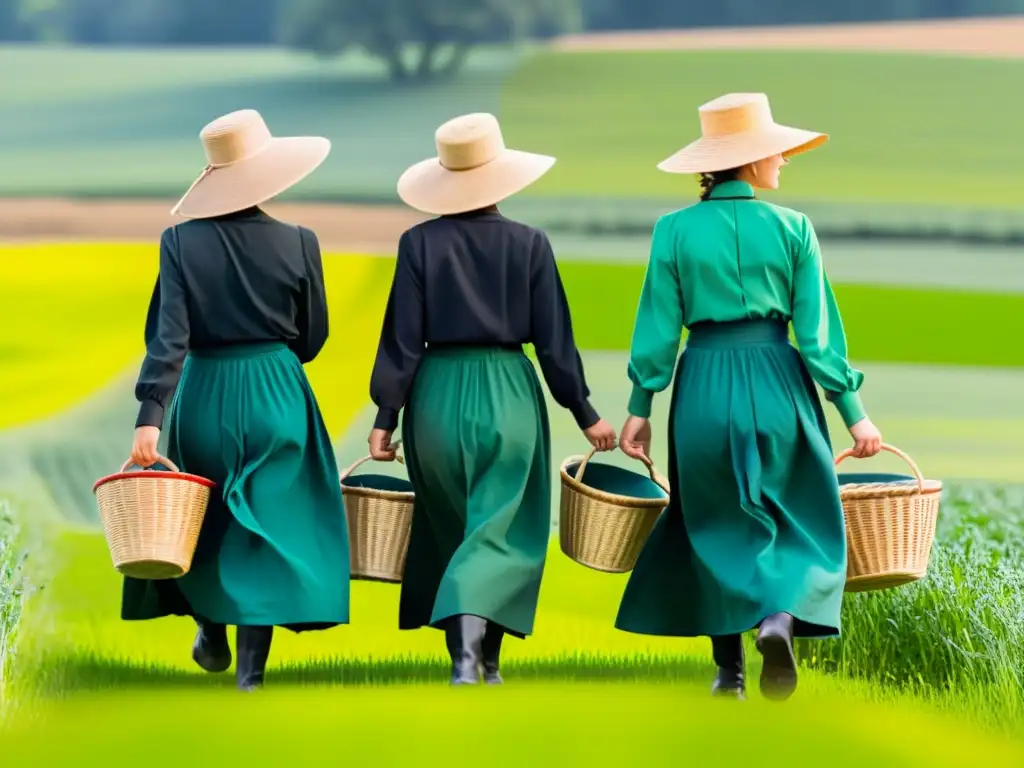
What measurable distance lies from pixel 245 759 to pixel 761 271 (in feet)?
7.59

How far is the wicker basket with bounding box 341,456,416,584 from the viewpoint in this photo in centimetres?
686

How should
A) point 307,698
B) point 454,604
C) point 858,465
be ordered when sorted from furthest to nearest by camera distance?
1. point 858,465
2. point 454,604
3. point 307,698

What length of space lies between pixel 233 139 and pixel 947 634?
2.98 metres

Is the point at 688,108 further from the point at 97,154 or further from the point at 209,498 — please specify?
the point at 209,498

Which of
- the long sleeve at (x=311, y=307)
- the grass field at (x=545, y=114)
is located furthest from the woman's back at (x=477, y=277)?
the grass field at (x=545, y=114)

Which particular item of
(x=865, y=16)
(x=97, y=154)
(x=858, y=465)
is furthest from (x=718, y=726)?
(x=865, y=16)

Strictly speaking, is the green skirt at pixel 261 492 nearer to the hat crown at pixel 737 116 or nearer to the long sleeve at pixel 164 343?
the long sleeve at pixel 164 343

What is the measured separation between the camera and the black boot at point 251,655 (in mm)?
6512

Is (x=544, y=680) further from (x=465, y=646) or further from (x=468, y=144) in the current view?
(x=468, y=144)

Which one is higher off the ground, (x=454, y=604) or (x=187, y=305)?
(x=187, y=305)

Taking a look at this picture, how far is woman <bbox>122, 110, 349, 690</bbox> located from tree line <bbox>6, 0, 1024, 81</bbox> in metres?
21.1

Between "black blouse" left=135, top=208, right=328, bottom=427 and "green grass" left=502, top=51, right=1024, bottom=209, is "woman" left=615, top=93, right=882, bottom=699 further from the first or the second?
"green grass" left=502, top=51, right=1024, bottom=209

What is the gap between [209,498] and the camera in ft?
21.9

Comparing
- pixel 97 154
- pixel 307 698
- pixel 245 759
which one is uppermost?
pixel 245 759
